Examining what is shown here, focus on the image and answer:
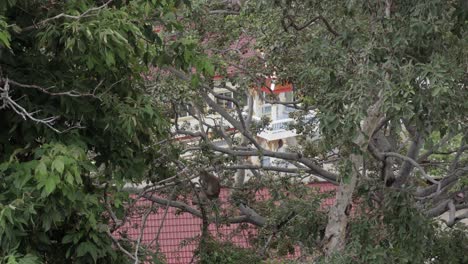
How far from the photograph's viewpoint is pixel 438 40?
6.32m

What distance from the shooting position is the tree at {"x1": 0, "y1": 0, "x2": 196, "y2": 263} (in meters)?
5.10

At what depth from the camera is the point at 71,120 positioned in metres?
5.95

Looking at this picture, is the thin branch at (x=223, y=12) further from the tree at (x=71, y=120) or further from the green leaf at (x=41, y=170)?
the green leaf at (x=41, y=170)

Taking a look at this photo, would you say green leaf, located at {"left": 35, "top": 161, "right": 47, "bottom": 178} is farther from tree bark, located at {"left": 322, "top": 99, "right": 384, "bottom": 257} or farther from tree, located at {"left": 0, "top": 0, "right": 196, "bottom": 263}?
tree bark, located at {"left": 322, "top": 99, "right": 384, "bottom": 257}

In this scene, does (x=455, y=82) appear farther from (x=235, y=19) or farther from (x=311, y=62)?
(x=235, y=19)

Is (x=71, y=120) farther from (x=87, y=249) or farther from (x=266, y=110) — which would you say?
(x=266, y=110)

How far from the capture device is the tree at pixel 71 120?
5.10 m

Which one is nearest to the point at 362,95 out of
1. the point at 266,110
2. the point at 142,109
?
the point at 142,109

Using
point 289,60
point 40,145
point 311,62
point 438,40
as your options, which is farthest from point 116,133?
point 289,60

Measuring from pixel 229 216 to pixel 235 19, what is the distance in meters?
2.51

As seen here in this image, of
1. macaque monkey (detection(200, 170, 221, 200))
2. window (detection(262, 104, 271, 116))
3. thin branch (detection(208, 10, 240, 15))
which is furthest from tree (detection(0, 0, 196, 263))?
window (detection(262, 104, 271, 116))

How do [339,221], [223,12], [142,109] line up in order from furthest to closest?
[223,12] → [339,221] → [142,109]

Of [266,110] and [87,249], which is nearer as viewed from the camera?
[87,249]

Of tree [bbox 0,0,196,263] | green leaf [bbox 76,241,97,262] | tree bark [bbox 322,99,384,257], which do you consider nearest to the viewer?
tree [bbox 0,0,196,263]
